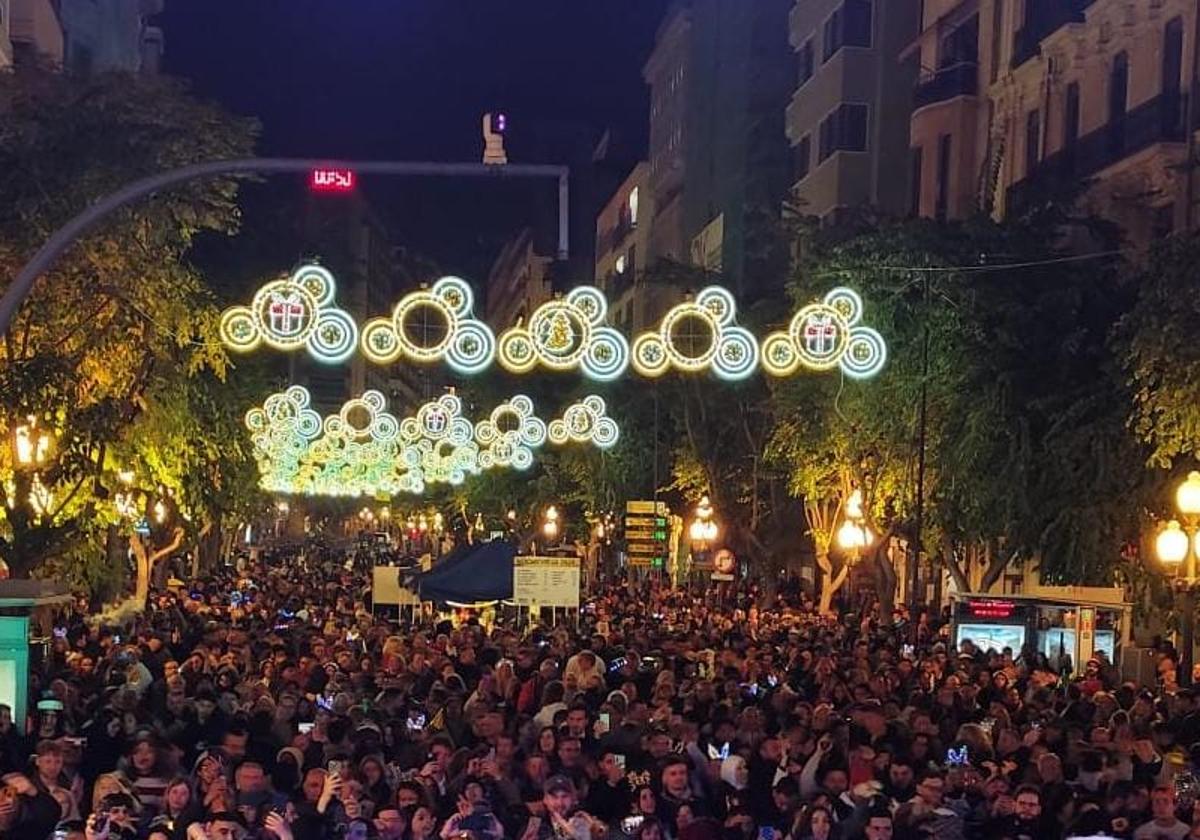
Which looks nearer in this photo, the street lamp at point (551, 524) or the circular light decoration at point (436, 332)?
the circular light decoration at point (436, 332)

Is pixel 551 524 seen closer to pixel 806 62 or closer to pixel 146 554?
pixel 806 62

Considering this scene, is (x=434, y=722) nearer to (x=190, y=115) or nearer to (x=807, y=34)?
(x=190, y=115)

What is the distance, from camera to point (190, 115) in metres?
22.9

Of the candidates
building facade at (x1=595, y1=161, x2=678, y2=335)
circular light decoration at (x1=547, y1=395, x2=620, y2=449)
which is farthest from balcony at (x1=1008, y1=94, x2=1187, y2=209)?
building facade at (x1=595, y1=161, x2=678, y2=335)

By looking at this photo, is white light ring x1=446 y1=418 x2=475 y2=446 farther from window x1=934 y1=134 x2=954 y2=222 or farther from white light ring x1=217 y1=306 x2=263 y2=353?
white light ring x1=217 y1=306 x2=263 y2=353

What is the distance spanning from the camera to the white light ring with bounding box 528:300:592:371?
1995 centimetres

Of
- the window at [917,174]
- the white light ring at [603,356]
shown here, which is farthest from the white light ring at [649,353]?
the window at [917,174]

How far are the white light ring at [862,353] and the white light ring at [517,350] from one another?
3471mm

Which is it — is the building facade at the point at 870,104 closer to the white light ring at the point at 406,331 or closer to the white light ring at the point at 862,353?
the white light ring at the point at 862,353

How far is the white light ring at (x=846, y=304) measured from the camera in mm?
20844

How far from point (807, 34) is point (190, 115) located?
34.0 meters

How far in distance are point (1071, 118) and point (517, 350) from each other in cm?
1936

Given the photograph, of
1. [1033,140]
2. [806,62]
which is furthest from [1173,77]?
[806,62]

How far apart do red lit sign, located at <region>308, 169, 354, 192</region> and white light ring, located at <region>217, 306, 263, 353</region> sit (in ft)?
21.6
